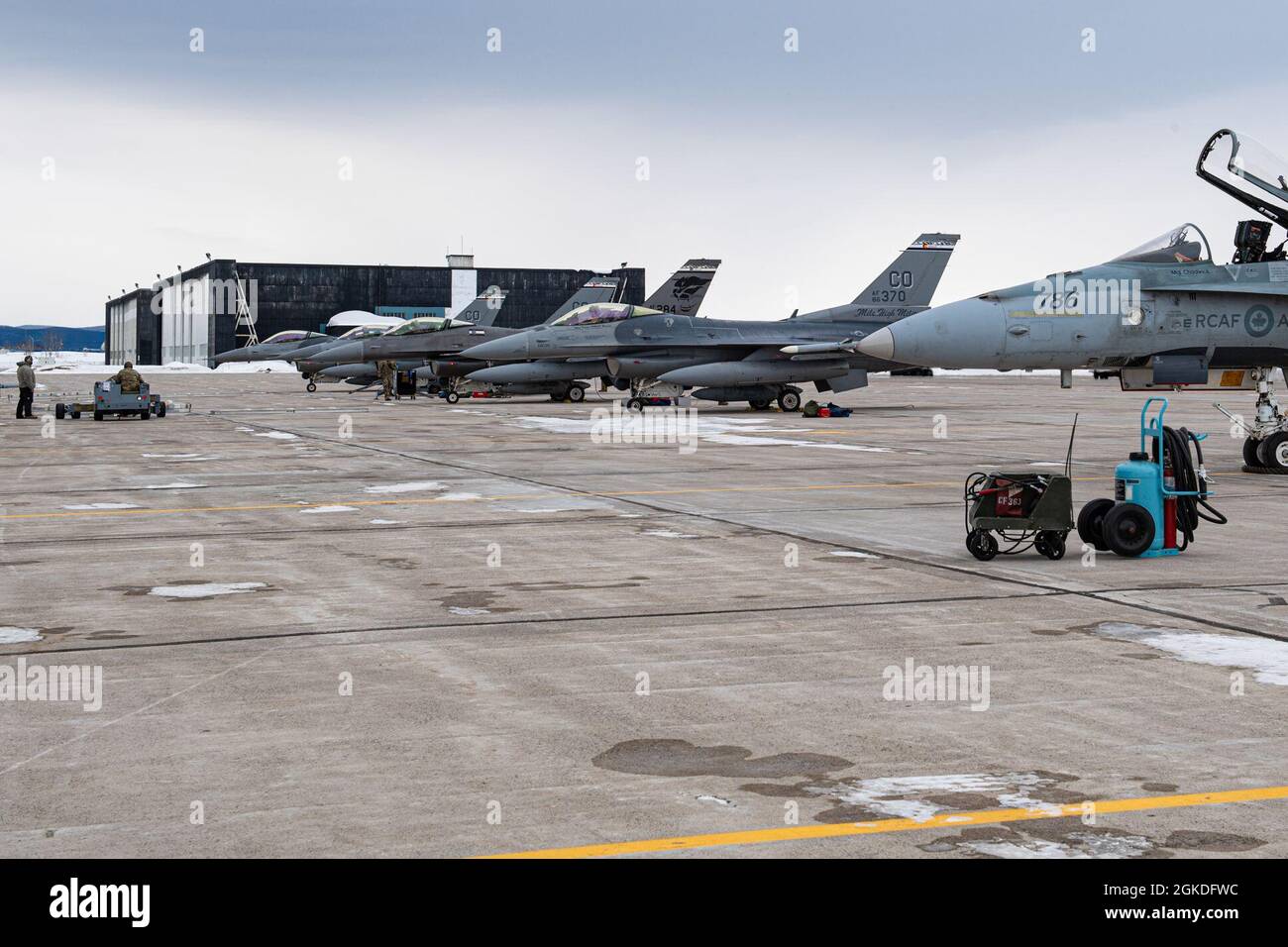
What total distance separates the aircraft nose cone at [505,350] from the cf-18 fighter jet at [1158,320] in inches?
867

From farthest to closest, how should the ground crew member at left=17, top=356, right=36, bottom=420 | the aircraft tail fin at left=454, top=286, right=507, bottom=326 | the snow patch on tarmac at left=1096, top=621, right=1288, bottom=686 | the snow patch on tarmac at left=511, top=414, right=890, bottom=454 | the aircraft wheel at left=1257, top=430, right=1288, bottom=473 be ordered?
1. the aircraft tail fin at left=454, top=286, right=507, bottom=326
2. the ground crew member at left=17, top=356, right=36, bottom=420
3. the snow patch on tarmac at left=511, top=414, right=890, bottom=454
4. the aircraft wheel at left=1257, top=430, right=1288, bottom=473
5. the snow patch on tarmac at left=1096, top=621, right=1288, bottom=686

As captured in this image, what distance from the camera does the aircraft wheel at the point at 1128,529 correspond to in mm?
10844

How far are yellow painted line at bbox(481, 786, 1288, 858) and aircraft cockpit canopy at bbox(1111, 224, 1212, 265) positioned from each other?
45.9 feet

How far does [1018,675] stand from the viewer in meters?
6.93

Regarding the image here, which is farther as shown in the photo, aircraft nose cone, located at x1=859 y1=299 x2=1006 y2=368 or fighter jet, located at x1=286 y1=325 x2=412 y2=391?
fighter jet, located at x1=286 y1=325 x2=412 y2=391

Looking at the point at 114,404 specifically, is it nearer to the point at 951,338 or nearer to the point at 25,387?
the point at 25,387

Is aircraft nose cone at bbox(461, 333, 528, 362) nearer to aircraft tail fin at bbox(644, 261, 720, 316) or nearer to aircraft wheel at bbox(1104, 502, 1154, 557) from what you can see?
aircraft tail fin at bbox(644, 261, 720, 316)

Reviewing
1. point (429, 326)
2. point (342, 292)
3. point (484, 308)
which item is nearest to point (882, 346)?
point (429, 326)

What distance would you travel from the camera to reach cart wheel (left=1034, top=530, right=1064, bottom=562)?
10.9m

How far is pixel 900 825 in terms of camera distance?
468 centimetres

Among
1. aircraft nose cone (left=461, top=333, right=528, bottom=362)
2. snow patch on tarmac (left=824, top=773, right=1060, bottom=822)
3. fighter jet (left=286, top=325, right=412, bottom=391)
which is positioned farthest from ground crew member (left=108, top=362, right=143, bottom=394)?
snow patch on tarmac (left=824, top=773, right=1060, bottom=822)

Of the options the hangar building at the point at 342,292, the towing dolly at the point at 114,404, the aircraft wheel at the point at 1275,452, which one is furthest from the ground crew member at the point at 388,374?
the hangar building at the point at 342,292

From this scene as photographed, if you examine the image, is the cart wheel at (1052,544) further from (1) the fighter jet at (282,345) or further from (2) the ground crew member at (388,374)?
(1) the fighter jet at (282,345)
